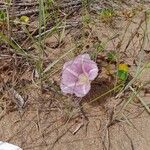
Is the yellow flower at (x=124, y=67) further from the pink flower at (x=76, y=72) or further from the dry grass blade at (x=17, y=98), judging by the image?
the dry grass blade at (x=17, y=98)

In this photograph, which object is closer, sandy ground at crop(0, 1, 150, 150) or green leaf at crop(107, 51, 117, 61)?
sandy ground at crop(0, 1, 150, 150)

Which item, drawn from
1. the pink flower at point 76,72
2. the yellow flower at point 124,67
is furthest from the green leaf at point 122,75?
the pink flower at point 76,72

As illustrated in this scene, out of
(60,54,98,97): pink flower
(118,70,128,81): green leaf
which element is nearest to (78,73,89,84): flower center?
(60,54,98,97): pink flower

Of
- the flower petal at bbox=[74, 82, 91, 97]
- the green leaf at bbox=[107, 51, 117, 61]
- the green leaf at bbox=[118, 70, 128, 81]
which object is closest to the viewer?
the flower petal at bbox=[74, 82, 91, 97]

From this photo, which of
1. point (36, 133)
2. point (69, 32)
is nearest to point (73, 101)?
point (36, 133)

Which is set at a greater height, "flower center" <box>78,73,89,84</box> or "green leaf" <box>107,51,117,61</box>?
"flower center" <box>78,73,89,84</box>

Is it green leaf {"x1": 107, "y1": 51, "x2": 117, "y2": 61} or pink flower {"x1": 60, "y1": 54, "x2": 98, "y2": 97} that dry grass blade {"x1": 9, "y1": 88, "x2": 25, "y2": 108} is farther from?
green leaf {"x1": 107, "y1": 51, "x2": 117, "y2": 61}

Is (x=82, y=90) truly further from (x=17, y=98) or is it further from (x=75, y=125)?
(x=17, y=98)

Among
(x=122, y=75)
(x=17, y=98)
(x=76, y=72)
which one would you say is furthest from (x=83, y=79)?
(x=17, y=98)
